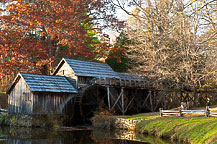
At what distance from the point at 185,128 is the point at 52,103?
13201 mm

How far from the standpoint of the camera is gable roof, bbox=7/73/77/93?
79.9ft

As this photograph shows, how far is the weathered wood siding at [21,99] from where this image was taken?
24.6m

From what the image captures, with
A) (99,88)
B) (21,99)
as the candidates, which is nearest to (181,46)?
(99,88)

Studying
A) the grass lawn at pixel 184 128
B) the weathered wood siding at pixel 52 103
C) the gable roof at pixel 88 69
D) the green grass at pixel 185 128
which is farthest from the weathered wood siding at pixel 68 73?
the green grass at pixel 185 128

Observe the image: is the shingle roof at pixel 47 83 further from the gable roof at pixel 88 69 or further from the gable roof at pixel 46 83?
the gable roof at pixel 88 69

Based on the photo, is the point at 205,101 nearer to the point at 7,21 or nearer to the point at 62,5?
the point at 62,5

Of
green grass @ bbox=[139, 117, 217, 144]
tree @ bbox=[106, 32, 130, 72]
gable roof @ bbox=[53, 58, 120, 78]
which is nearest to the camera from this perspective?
green grass @ bbox=[139, 117, 217, 144]

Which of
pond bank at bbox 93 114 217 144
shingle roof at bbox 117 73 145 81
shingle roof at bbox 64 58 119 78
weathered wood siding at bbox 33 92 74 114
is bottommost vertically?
Result: pond bank at bbox 93 114 217 144

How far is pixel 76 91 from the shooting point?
89.2 ft

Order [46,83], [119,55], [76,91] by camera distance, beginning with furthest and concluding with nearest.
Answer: [119,55] < [76,91] < [46,83]

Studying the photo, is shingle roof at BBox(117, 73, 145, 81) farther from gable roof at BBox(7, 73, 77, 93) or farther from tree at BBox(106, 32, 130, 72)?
gable roof at BBox(7, 73, 77, 93)

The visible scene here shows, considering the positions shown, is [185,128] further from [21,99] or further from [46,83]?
[21,99]

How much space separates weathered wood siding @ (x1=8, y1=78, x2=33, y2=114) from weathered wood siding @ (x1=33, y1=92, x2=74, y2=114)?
0.58 meters

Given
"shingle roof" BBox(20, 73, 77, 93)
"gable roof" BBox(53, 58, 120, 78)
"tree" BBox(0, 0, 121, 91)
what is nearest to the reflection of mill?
"gable roof" BBox(53, 58, 120, 78)
